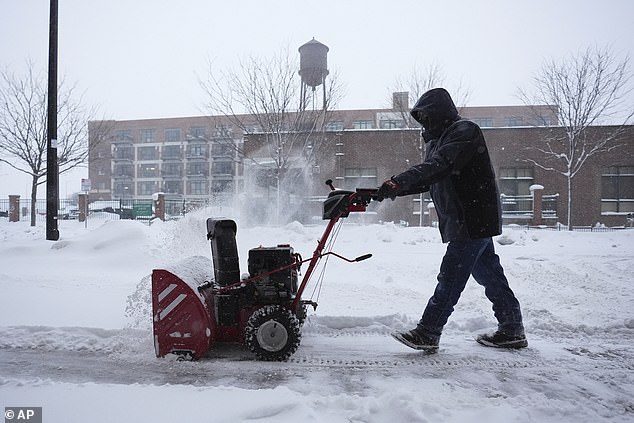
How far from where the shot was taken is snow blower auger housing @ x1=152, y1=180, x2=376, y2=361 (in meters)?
2.92

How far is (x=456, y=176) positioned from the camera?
126 inches

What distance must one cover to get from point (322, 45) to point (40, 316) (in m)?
18.9

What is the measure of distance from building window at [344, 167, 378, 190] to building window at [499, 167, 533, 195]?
24.9ft

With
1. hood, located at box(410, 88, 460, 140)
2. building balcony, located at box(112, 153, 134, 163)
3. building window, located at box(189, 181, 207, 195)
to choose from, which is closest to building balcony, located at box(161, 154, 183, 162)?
building window, located at box(189, 181, 207, 195)

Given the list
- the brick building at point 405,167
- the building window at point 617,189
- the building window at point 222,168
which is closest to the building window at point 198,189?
the building window at point 222,168

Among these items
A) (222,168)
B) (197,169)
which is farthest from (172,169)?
(222,168)

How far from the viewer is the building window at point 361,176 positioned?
24.5 metres

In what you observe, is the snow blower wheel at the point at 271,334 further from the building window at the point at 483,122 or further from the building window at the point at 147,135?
the building window at the point at 147,135

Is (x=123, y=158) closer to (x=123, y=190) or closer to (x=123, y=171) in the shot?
(x=123, y=171)

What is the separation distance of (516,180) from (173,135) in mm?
54241

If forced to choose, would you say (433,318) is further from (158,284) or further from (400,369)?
(158,284)

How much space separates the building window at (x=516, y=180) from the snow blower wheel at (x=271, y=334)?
947 inches

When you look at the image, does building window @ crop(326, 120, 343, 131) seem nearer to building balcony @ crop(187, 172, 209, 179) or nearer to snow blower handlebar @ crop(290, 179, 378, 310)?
snow blower handlebar @ crop(290, 179, 378, 310)

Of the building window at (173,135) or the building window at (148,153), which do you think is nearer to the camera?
the building window at (148,153)
